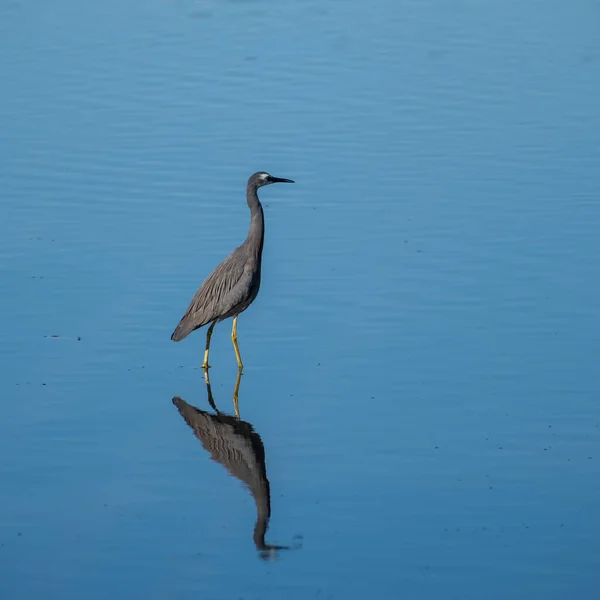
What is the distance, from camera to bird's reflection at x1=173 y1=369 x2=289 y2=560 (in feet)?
30.5

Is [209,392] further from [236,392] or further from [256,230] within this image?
[256,230]

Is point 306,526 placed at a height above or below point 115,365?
below

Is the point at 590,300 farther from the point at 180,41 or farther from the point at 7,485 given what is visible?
the point at 180,41

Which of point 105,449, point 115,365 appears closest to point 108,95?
point 115,365

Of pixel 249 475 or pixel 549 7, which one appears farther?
pixel 549 7

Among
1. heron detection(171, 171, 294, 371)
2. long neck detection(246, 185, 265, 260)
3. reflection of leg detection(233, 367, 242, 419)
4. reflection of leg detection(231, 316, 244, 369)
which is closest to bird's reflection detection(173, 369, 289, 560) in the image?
reflection of leg detection(233, 367, 242, 419)

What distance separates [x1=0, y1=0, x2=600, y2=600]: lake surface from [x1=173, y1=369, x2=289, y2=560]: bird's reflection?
21 mm

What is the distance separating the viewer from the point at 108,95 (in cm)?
2122

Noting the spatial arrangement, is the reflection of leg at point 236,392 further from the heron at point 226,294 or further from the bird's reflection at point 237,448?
the heron at point 226,294

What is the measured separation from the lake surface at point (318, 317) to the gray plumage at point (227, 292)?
326 millimetres

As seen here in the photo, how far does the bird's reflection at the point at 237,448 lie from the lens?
928 centimetres

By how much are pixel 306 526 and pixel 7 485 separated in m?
2.06

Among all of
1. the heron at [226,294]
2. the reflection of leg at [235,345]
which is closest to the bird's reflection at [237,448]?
the reflection of leg at [235,345]

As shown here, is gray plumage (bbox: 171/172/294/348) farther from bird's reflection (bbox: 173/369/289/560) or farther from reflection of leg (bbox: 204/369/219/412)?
bird's reflection (bbox: 173/369/289/560)
